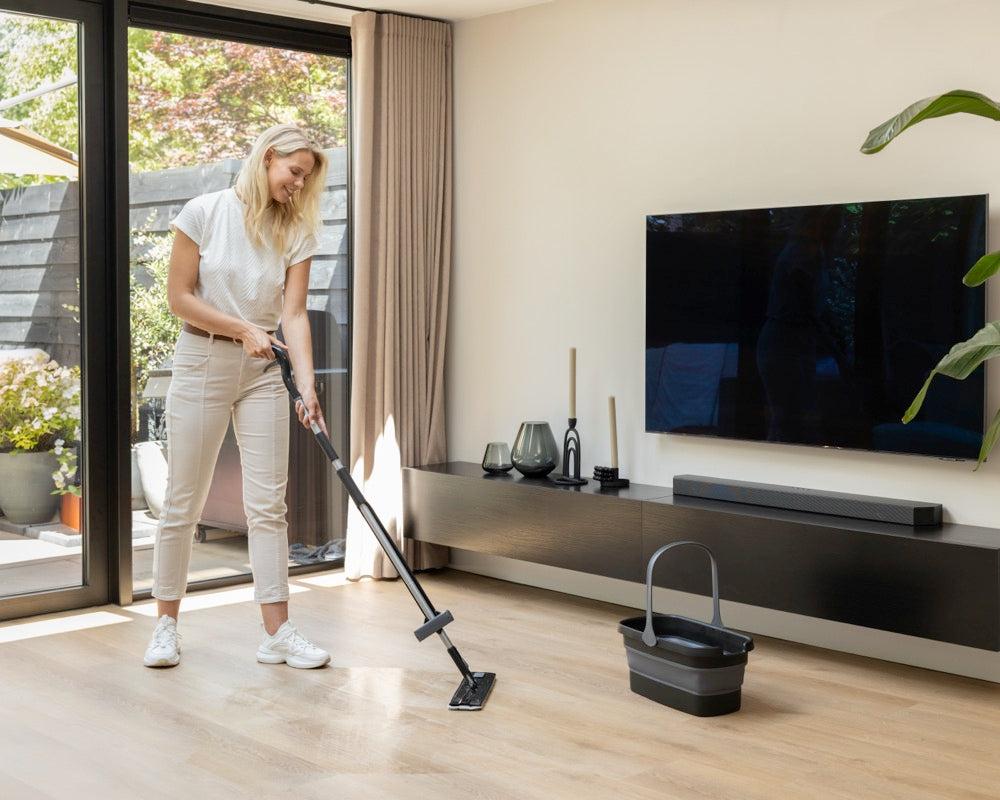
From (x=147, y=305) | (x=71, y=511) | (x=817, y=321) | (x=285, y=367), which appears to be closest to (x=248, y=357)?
(x=285, y=367)

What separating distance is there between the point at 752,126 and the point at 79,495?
2.58 meters

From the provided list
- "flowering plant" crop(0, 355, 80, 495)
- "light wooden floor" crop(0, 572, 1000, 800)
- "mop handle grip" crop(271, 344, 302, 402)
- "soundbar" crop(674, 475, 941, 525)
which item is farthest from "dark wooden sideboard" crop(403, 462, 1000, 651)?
"flowering plant" crop(0, 355, 80, 495)

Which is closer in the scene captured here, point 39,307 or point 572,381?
point 39,307

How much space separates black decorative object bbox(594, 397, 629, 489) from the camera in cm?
406

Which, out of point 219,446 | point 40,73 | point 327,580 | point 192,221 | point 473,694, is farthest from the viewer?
Result: point 327,580

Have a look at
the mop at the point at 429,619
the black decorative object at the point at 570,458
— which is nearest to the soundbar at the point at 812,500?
the black decorative object at the point at 570,458

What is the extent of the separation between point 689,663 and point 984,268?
118cm

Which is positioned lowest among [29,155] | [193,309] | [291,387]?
[291,387]

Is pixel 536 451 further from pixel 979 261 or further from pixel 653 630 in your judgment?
pixel 979 261

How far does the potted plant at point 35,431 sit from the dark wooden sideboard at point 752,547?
1.32 meters

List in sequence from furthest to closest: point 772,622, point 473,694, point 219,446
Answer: point 772,622
point 219,446
point 473,694

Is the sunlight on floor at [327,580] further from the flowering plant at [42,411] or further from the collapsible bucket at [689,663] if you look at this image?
the collapsible bucket at [689,663]

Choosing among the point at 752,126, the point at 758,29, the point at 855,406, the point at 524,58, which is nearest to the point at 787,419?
the point at 855,406

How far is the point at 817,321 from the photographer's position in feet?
11.8
